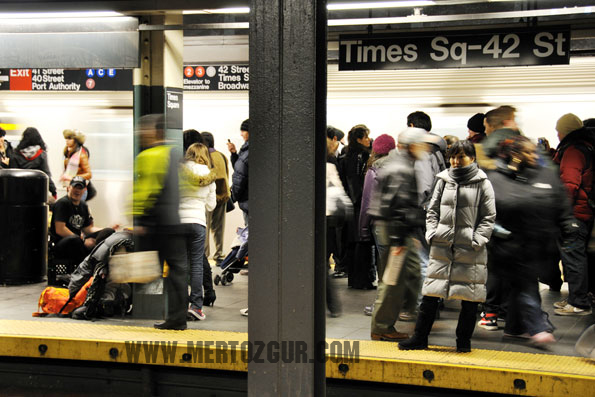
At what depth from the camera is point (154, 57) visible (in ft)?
20.8

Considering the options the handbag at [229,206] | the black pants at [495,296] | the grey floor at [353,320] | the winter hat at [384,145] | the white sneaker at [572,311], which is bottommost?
the grey floor at [353,320]

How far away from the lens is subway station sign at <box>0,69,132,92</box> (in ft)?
33.5

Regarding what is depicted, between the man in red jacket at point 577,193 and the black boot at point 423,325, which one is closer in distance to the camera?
the black boot at point 423,325

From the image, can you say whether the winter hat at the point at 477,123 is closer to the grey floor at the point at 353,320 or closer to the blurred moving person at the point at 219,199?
the grey floor at the point at 353,320

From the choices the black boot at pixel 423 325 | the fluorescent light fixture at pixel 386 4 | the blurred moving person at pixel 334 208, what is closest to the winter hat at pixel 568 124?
the fluorescent light fixture at pixel 386 4

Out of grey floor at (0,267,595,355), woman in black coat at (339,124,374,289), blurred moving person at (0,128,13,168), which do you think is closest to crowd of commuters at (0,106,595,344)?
grey floor at (0,267,595,355)

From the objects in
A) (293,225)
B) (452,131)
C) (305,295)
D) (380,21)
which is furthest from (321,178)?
(452,131)

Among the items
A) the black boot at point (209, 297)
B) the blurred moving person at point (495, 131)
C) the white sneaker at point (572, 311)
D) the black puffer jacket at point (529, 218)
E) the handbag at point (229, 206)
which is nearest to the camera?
the black puffer jacket at point (529, 218)

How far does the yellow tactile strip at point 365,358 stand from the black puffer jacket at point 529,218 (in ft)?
2.05

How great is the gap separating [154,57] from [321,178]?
3.34m

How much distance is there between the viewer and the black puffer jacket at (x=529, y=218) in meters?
5.08

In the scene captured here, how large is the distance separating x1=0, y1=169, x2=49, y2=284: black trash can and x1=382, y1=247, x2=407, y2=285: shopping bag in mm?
4432

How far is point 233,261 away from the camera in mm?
7969

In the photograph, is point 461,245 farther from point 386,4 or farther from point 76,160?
point 76,160
